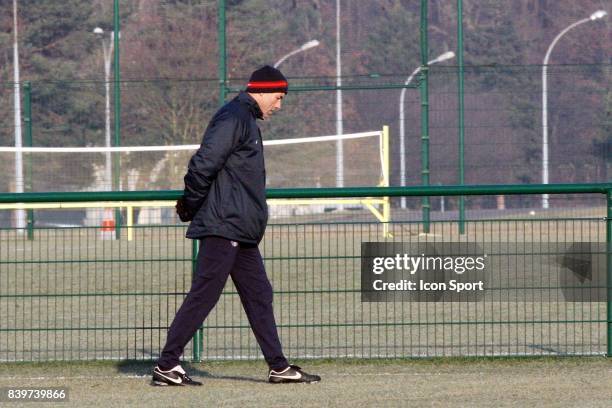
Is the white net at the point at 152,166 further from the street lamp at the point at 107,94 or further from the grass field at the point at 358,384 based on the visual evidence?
the grass field at the point at 358,384

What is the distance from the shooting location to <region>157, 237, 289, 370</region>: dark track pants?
23.9 ft

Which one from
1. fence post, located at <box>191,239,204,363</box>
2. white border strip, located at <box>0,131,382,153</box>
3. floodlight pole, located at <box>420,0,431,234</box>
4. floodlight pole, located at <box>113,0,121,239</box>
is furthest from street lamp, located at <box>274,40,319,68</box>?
fence post, located at <box>191,239,204,363</box>

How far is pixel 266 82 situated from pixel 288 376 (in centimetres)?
165

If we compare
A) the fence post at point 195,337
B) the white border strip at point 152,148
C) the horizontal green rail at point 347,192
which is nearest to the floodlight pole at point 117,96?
the white border strip at point 152,148

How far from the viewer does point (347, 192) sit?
8086 millimetres

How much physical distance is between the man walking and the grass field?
238 mm

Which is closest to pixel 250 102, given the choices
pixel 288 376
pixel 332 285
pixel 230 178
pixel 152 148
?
pixel 230 178

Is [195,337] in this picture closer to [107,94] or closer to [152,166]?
[152,166]

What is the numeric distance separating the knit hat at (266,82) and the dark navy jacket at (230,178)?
0.22ft

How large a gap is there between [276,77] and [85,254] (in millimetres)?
3705

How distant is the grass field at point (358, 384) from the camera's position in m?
7.06

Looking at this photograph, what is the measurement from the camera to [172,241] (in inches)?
344

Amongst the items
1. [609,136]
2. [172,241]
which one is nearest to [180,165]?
[609,136]

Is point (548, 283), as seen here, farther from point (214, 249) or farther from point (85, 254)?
point (85, 254)
